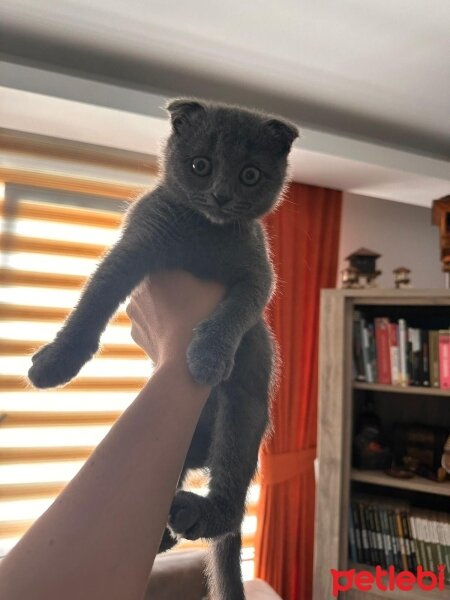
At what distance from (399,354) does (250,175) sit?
1516mm

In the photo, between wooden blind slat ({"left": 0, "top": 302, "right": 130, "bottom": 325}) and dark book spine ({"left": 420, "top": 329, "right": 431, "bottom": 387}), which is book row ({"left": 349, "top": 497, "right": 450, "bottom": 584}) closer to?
dark book spine ({"left": 420, "top": 329, "right": 431, "bottom": 387})

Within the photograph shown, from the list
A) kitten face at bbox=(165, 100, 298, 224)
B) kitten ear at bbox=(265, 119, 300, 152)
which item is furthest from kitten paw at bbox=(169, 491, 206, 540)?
kitten ear at bbox=(265, 119, 300, 152)

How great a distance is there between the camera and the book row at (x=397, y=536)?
1.96m

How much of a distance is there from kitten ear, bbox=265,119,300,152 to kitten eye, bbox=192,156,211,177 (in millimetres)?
108

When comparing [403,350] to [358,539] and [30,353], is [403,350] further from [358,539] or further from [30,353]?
[30,353]

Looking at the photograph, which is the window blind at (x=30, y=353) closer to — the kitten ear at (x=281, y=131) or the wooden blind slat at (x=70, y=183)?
the wooden blind slat at (x=70, y=183)

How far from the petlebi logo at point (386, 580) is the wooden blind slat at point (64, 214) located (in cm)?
172

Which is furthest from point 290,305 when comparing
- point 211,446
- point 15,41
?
point 211,446

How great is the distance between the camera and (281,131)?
0.74 metres

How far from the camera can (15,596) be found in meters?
0.48

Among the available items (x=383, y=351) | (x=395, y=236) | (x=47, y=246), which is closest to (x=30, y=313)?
(x=47, y=246)

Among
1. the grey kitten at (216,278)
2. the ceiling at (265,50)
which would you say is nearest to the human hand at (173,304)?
the grey kitten at (216,278)

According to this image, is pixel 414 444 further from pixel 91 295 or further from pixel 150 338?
pixel 91 295

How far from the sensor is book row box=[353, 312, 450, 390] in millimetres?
1978
